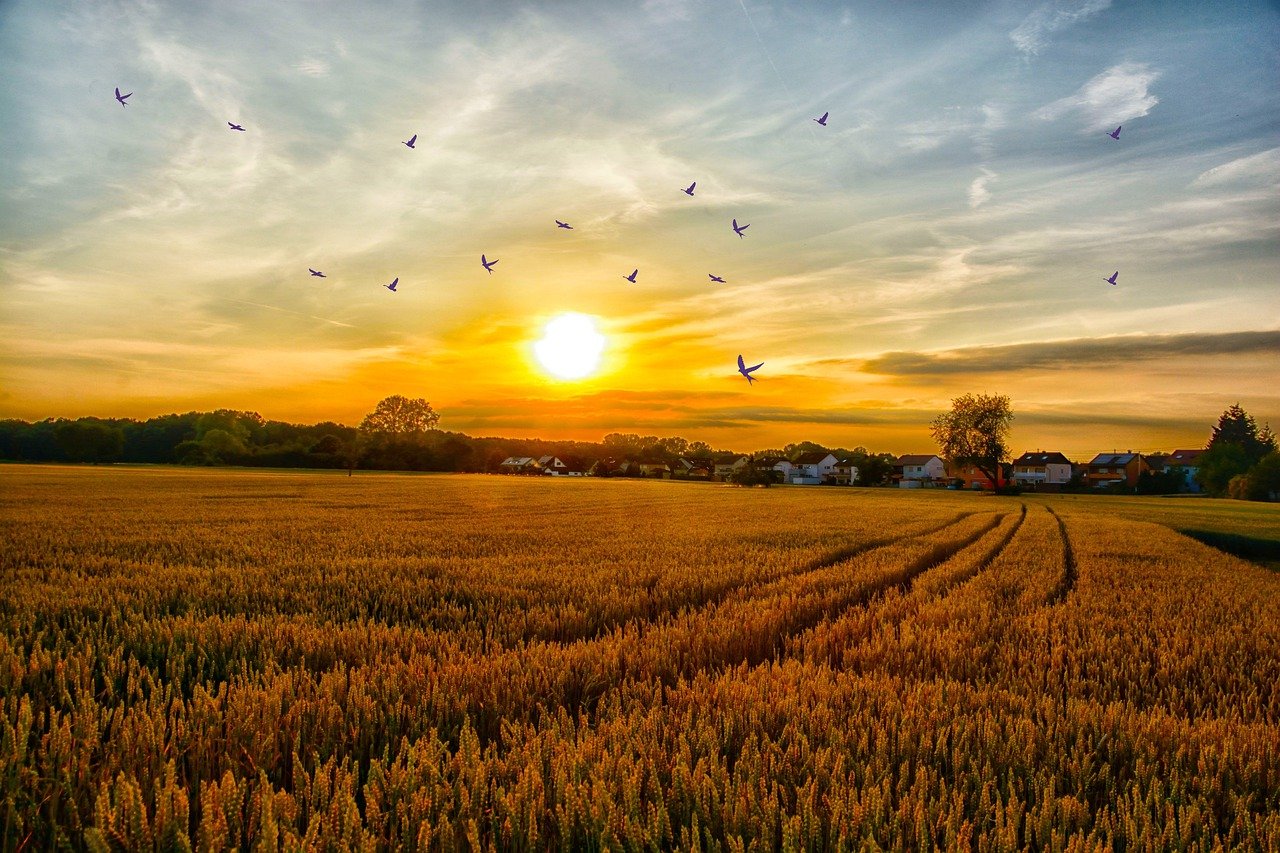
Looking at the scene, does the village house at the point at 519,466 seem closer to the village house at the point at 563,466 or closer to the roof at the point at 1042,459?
the village house at the point at 563,466

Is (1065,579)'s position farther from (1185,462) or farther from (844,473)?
(1185,462)

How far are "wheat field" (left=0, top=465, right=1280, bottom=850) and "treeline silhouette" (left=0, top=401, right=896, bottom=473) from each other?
3825 inches

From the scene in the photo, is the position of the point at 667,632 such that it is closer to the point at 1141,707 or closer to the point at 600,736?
the point at 600,736

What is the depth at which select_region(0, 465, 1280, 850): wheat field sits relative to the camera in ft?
9.10

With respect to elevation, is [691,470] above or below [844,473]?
below

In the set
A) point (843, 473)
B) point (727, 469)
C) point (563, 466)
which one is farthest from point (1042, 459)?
point (563, 466)

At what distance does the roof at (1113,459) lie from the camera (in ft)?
449

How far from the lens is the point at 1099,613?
9516mm

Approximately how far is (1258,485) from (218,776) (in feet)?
357

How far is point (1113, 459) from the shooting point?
13938 cm

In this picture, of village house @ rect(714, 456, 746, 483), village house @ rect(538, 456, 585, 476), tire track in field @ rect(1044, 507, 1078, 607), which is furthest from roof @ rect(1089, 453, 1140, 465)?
tire track in field @ rect(1044, 507, 1078, 607)

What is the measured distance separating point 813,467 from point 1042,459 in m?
49.1

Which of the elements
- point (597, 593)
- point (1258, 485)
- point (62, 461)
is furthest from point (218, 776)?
point (62, 461)

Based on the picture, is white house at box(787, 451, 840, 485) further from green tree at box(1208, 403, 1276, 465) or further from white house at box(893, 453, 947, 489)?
green tree at box(1208, 403, 1276, 465)
